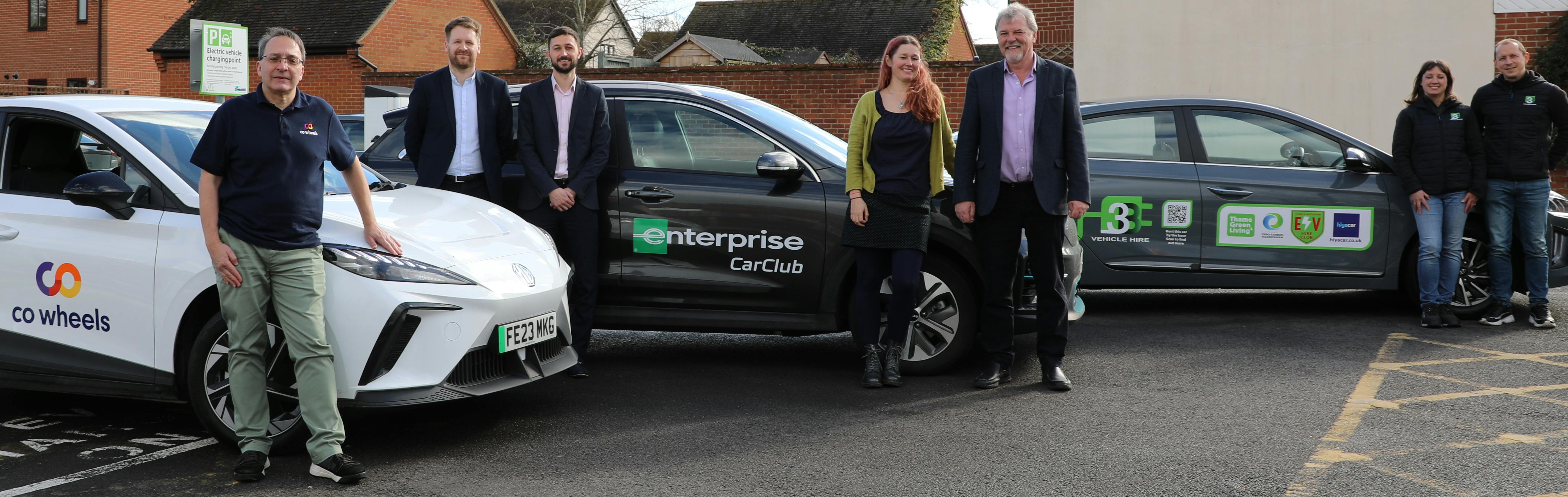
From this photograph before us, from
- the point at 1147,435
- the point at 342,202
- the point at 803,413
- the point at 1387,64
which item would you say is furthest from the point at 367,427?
the point at 1387,64

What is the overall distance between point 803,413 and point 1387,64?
12.0 meters

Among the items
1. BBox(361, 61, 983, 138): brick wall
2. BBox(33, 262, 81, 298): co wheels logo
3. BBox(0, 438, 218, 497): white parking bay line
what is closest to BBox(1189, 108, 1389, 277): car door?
BBox(0, 438, 218, 497): white parking bay line

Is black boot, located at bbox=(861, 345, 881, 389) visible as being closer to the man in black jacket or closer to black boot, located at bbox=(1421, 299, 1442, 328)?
black boot, located at bbox=(1421, 299, 1442, 328)

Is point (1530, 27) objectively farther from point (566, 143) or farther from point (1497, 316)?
point (566, 143)

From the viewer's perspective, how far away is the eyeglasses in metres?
3.86

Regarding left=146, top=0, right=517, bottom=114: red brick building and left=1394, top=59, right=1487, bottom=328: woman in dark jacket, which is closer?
left=1394, top=59, right=1487, bottom=328: woman in dark jacket

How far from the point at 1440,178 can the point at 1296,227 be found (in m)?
0.82

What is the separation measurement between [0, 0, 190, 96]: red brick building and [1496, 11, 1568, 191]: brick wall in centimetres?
3411

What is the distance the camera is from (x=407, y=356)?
13.4 ft

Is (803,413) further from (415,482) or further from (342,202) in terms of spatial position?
(342,202)

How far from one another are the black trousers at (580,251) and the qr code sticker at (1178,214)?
3569mm

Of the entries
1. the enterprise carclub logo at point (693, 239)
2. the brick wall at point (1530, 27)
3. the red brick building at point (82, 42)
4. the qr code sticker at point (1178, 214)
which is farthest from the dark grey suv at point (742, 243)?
the red brick building at point (82, 42)

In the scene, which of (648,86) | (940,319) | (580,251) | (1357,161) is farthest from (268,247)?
(1357,161)

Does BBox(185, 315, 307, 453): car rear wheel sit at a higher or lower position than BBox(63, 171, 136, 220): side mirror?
lower
